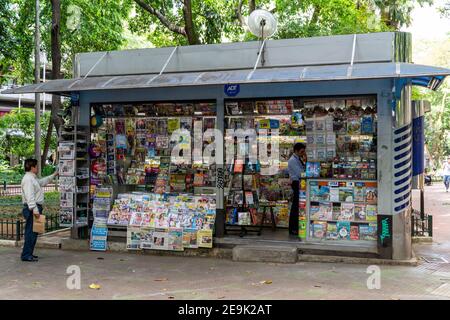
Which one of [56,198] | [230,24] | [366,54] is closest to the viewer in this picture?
[366,54]

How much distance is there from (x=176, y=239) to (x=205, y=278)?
1.61 meters

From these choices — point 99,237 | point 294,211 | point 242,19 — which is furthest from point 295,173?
point 242,19

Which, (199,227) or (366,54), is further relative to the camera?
(199,227)

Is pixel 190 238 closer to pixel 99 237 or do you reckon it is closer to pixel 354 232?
pixel 99 237

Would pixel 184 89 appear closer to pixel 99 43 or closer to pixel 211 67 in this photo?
pixel 211 67

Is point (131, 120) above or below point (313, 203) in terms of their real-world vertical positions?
above

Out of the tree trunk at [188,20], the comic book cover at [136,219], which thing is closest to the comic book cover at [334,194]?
the comic book cover at [136,219]

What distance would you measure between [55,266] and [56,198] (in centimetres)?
902

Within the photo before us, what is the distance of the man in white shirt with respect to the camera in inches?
301

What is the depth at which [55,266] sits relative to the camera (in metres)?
7.41

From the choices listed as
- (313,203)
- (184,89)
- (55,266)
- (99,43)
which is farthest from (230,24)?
(55,266)

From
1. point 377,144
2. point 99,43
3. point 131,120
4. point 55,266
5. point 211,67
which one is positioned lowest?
point 55,266

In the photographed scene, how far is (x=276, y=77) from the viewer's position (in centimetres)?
656

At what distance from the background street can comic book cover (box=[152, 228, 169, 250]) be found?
0.20 metres
